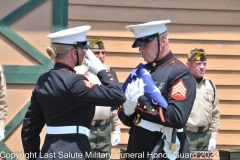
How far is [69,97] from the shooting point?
3707 millimetres

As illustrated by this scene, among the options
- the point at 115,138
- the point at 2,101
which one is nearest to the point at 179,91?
the point at 2,101

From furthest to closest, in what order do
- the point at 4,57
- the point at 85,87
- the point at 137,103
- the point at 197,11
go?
the point at 197,11 → the point at 4,57 → the point at 137,103 → the point at 85,87

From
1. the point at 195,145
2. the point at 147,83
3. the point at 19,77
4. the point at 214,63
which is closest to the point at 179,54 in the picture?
the point at 214,63

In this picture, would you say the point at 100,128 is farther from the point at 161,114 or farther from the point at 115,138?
the point at 161,114

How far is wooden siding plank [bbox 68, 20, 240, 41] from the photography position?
23.5 ft

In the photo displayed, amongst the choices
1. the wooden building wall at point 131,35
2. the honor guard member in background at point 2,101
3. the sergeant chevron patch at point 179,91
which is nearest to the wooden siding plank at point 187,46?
the wooden building wall at point 131,35

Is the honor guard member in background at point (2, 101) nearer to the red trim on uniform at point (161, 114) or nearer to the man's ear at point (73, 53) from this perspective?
the man's ear at point (73, 53)

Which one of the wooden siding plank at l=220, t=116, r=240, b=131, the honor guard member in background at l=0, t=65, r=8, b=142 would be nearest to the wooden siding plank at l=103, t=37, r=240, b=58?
the wooden siding plank at l=220, t=116, r=240, b=131

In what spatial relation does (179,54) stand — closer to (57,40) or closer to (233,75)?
(233,75)

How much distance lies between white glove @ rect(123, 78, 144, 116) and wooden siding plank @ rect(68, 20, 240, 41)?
315 cm

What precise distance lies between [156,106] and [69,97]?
640mm

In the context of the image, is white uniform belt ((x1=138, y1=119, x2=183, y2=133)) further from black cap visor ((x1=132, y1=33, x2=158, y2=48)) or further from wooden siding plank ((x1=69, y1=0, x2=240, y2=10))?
wooden siding plank ((x1=69, y1=0, x2=240, y2=10))

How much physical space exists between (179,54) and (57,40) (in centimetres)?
377

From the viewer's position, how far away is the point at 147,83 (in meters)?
4.04
